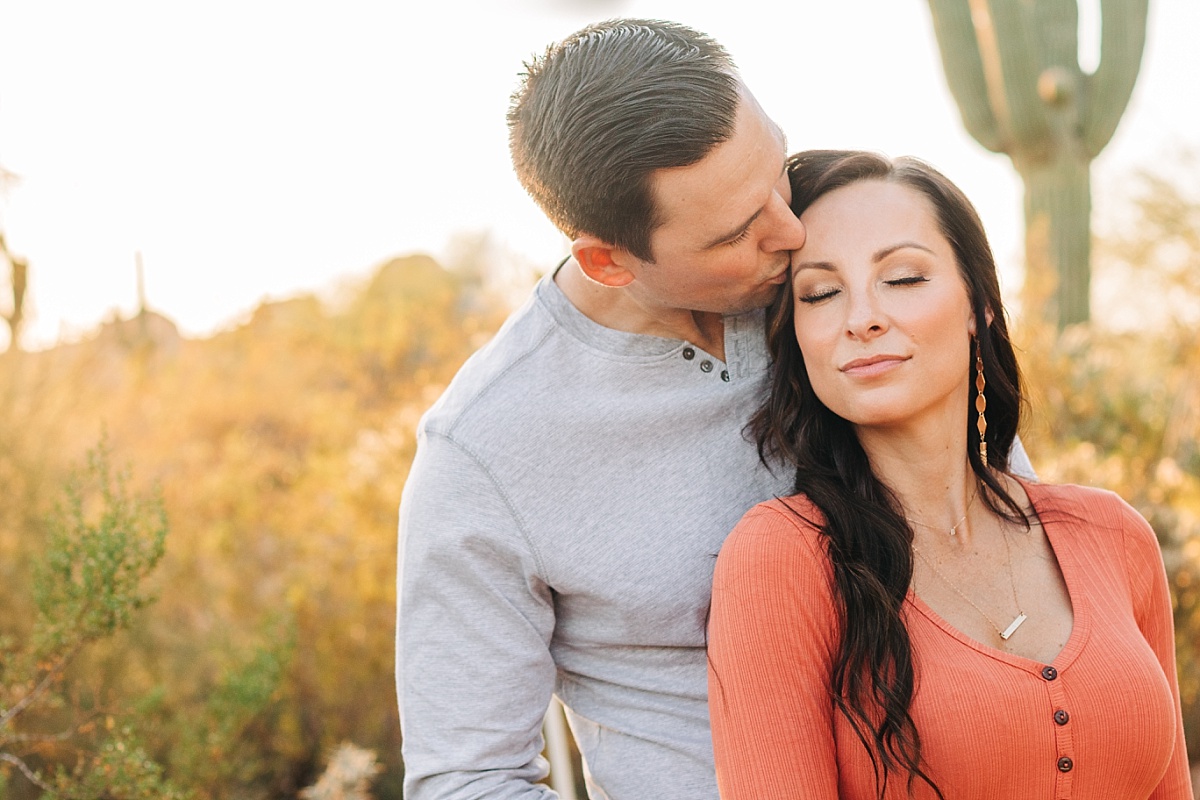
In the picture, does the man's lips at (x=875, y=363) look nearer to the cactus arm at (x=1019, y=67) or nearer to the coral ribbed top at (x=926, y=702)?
the coral ribbed top at (x=926, y=702)

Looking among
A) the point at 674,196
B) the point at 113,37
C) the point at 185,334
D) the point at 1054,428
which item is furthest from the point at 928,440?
the point at 185,334

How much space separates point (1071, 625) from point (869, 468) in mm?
412

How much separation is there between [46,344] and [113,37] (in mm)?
2420

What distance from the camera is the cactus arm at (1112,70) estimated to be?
8.45 metres

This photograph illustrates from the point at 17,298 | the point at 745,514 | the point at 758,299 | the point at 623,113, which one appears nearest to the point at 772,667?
the point at 745,514

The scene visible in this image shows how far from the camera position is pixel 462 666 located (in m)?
1.81

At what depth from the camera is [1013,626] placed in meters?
Result: 1.74

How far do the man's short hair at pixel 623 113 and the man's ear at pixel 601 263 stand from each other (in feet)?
0.10

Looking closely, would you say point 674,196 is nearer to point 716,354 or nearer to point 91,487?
point 716,354

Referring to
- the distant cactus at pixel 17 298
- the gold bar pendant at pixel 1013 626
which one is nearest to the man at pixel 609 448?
the gold bar pendant at pixel 1013 626

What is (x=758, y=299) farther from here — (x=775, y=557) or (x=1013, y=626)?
(x=1013, y=626)

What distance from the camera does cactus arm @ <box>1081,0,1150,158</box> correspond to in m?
8.45

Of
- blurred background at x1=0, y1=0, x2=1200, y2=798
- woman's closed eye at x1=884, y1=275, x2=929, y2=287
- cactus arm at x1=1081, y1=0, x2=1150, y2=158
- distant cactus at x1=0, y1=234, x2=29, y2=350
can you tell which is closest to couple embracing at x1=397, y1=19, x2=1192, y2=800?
woman's closed eye at x1=884, y1=275, x2=929, y2=287

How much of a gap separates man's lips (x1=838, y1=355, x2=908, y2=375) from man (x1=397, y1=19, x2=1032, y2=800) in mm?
218
